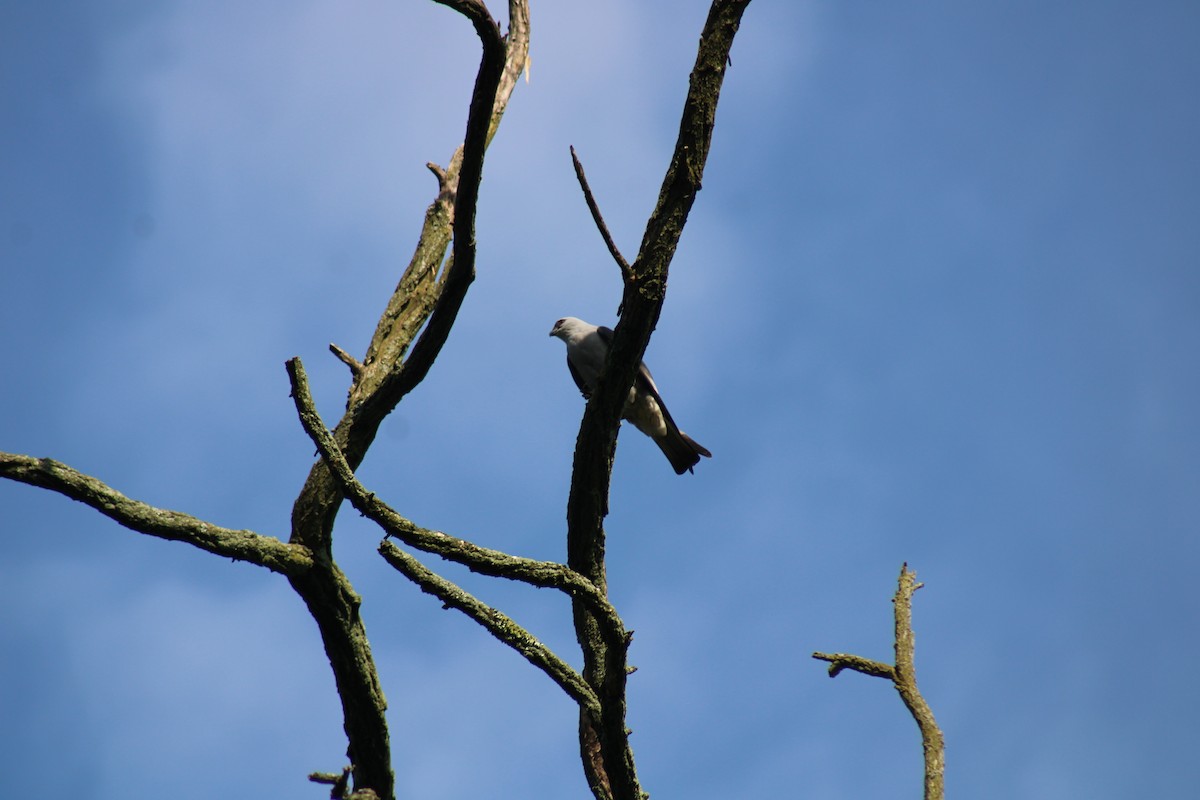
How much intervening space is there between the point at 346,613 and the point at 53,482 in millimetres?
1223

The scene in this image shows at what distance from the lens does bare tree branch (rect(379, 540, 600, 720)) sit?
10.7 ft

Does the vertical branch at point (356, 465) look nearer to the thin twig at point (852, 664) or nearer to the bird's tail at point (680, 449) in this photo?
the thin twig at point (852, 664)

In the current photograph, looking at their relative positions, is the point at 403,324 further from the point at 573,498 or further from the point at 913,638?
the point at 913,638

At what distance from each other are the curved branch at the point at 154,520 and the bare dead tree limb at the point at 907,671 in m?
2.13

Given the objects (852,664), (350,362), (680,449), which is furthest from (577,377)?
(852,664)

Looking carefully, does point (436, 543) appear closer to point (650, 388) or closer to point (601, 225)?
point (601, 225)

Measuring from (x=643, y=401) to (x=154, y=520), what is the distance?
4.10 meters

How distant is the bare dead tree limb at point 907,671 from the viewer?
333 centimetres

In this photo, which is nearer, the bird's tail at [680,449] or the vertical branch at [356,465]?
the vertical branch at [356,465]

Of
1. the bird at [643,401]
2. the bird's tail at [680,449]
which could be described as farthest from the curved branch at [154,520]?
the bird's tail at [680,449]

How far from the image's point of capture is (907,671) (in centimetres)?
364

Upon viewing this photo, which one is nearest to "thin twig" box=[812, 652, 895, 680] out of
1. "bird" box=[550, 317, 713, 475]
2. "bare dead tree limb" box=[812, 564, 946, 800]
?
"bare dead tree limb" box=[812, 564, 946, 800]

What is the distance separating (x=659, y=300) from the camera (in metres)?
3.88

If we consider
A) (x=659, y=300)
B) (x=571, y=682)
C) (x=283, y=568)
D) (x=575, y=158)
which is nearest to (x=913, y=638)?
(x=571, y=682)
